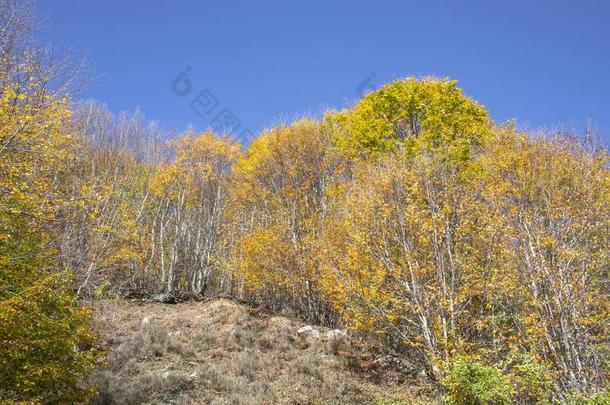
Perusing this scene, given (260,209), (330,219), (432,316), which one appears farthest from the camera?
(260,209)

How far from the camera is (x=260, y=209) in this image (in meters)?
29.2

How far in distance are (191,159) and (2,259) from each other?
2241cm

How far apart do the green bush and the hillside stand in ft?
13.2

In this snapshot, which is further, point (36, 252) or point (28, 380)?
point (36, 252)

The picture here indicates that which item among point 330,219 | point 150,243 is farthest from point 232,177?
point 330,219

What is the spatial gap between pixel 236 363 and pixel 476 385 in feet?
30.7

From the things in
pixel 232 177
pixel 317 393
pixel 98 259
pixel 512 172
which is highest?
pixel 232 177

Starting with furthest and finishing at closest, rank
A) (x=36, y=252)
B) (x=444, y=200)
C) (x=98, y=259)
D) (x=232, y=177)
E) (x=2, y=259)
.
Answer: (x=232, y=177) → (x=98, y=259) → (x=444, y=200) → (x=36, y=252) → (x=2, y=259)

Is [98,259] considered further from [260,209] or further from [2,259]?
[260,209]

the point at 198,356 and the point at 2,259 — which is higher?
the point at 2,259

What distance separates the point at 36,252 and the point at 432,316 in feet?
36.6

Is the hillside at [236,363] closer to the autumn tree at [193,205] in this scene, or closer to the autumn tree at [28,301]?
the autumn tree at [28,301]

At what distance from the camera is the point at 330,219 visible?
72.4 ft

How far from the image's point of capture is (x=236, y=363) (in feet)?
52.7
